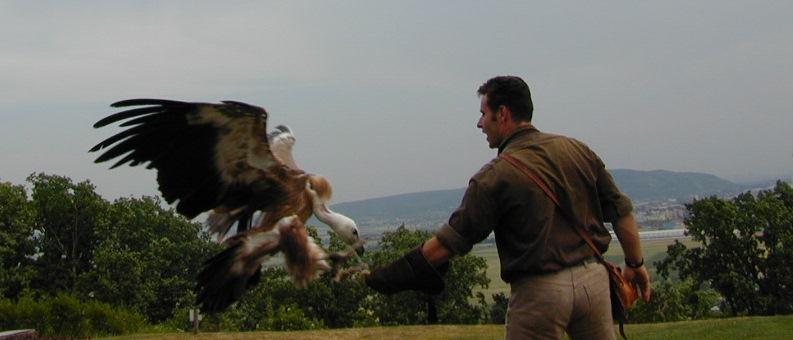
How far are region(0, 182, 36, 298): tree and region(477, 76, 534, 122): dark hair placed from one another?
44.5 m

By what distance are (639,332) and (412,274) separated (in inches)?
635

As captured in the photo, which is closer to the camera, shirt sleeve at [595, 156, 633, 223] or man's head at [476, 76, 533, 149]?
man's head at [476, 76, 533, 149]

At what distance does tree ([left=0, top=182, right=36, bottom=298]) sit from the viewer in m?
44.3

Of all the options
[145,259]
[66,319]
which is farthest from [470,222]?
[145,259]

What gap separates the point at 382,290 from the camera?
4.22 meters

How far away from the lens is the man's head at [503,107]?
165 inches

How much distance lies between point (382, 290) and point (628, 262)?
1475 millimetres

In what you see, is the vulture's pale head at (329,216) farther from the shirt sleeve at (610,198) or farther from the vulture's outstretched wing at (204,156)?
the shirt sleeve at (610,198)

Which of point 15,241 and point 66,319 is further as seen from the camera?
point 15,241

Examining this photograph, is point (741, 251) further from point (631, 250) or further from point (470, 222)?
point (470, 222)

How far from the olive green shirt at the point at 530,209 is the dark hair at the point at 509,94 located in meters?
0.12

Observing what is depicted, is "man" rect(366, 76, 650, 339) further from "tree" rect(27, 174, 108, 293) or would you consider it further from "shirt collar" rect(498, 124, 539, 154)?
"tree" rect(27, 174, 108, 293)

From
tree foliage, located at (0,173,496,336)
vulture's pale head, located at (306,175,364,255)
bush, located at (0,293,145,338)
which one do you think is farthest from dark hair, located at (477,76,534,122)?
tree foliage, located at (0,173,496,336)

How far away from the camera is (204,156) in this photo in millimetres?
5840
